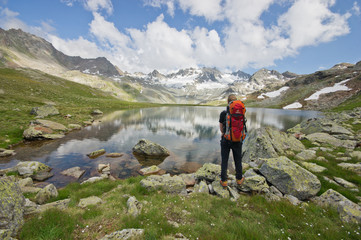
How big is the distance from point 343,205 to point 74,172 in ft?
70.9

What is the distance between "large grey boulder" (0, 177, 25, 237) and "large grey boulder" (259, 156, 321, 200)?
42.0 ft

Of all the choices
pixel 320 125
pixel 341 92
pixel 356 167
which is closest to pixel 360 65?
pixel 341 92

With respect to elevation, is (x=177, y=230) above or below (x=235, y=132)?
below

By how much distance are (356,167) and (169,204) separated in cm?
1485

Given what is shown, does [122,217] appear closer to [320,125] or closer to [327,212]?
[327,212]

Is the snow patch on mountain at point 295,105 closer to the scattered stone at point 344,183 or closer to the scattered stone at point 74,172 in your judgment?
the scattered stone at point 344,183

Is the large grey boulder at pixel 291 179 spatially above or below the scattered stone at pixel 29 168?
above

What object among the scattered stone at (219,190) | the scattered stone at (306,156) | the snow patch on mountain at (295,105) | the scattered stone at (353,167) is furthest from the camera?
the snow patch on mountain at (295,105)

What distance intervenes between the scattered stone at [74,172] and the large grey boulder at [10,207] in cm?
1048

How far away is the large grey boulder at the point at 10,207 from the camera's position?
5.01 m

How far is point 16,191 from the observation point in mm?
6465

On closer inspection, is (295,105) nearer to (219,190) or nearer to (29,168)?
(219,190)

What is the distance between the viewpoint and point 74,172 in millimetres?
16547

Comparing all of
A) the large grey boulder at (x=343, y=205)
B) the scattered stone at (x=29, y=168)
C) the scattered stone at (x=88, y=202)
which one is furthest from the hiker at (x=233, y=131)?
the scattered stone at (x=29, y=168)
